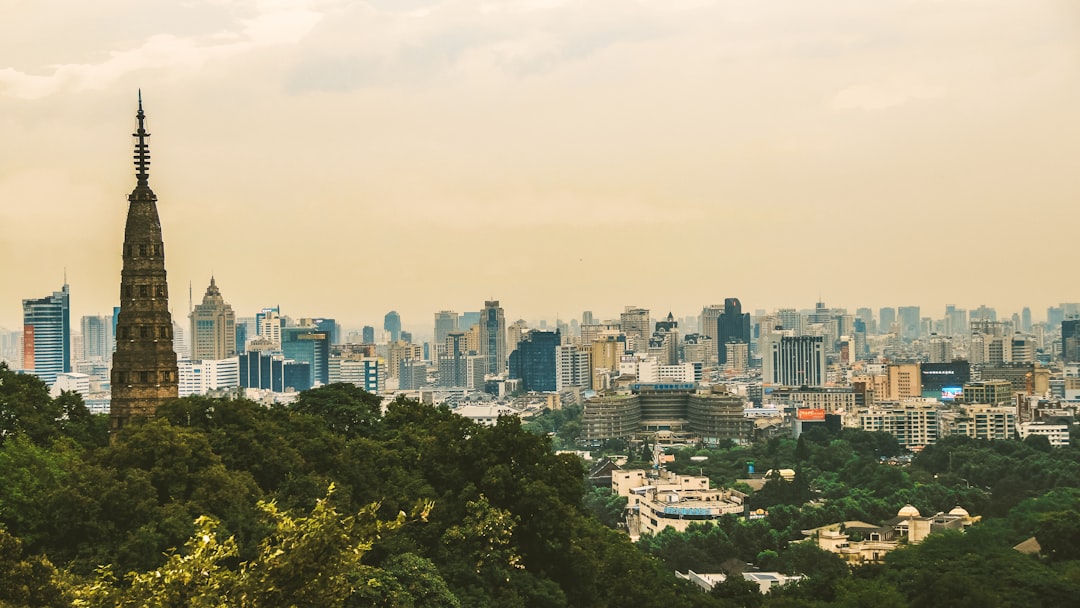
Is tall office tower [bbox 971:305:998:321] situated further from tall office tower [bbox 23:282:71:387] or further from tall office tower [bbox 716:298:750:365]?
tall office tower [bbox 23:282:71:387]

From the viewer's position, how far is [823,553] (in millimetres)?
29547

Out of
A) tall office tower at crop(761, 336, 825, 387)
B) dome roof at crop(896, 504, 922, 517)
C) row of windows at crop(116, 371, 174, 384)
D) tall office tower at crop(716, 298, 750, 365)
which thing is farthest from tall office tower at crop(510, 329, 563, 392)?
row of windows at crop(116, 371, 174, 384)

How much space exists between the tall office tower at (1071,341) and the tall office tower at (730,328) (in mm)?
29692

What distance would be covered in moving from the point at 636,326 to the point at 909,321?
4909cm

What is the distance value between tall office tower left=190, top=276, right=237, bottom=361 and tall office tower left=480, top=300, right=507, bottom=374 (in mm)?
24431

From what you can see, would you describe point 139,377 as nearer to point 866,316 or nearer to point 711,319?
point 711,319

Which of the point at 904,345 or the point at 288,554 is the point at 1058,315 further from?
the point at 288,554

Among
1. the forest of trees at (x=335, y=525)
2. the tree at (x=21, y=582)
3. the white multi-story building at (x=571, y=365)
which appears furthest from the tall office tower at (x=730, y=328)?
the tree at (x=21, y=582)

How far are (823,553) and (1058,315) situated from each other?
360 ft

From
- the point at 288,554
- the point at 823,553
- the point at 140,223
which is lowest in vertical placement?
the point at 823,553

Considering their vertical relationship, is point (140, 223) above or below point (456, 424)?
above

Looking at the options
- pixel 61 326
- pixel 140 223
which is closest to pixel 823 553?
pixel 140 223

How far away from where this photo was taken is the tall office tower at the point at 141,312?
1706 cm

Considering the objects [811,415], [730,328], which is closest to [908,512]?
[811,415]
